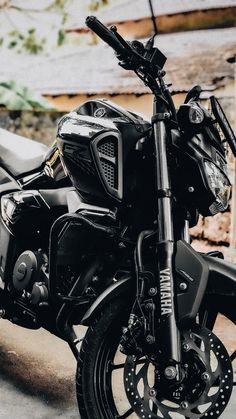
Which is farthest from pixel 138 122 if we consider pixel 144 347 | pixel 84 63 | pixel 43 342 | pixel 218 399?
pixel 84 63

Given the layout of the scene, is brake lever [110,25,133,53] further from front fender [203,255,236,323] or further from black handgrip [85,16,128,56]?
front fender [203,255,236,323]

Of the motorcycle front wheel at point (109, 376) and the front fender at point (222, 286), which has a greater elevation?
the front fender at point (222, 286)

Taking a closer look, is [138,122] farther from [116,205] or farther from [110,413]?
[110,413]

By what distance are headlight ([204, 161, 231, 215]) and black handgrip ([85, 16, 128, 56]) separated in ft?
1.78

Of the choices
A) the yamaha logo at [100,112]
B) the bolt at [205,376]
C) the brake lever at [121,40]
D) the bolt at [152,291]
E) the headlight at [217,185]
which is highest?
the brake lever at [121,40]

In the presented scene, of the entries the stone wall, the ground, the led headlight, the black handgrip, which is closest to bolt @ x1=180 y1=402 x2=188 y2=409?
the ground

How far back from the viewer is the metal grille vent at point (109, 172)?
2.65 metres

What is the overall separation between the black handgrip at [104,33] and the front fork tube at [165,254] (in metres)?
0.31

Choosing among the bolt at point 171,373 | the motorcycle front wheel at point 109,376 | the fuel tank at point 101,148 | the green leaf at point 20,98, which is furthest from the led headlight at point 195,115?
the green leaf at point 20,98

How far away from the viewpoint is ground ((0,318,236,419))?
10.3 feet

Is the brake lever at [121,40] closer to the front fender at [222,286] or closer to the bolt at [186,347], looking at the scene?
the front fender at [222,286]

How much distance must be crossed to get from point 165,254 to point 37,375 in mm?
1454

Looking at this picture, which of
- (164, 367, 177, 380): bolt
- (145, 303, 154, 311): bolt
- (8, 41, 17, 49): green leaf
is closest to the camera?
(164, 367, 177, 380): bolt

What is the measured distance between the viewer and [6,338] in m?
4.09
